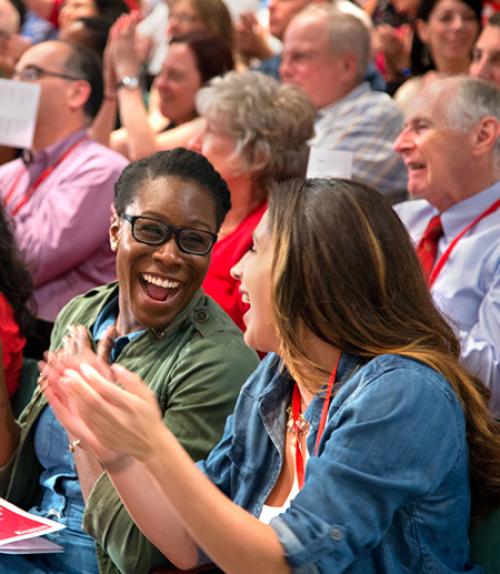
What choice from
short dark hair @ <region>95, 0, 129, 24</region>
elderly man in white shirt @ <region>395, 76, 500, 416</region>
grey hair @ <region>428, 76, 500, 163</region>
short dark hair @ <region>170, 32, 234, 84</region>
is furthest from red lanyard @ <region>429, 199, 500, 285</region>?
short dark hair @ <region>95, 0, 129, 24</region>

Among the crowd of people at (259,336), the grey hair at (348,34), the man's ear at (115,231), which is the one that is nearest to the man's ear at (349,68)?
the grey hair at (348,34)

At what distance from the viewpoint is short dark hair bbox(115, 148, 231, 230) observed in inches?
98.3

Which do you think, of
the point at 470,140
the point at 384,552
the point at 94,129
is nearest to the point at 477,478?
the point at 384,552

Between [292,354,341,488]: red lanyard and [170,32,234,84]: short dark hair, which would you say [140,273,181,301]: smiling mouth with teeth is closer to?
[292,354,341,488]: red lanyard

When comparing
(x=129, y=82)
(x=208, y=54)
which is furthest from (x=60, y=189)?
(x=208, y=54)

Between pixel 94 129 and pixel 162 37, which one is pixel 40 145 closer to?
pixel 94 129

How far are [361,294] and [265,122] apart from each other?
191cm

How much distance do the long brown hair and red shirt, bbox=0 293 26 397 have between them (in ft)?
4.03

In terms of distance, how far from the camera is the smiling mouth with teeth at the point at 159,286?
2479 mm

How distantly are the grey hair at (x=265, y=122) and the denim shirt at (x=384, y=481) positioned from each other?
1850 millimetres

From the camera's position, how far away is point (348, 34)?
15.6 ft

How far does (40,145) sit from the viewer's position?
4.30 meters

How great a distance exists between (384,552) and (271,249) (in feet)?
1.89

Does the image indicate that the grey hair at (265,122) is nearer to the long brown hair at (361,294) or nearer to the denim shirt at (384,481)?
the long brown hair at (361,294)
